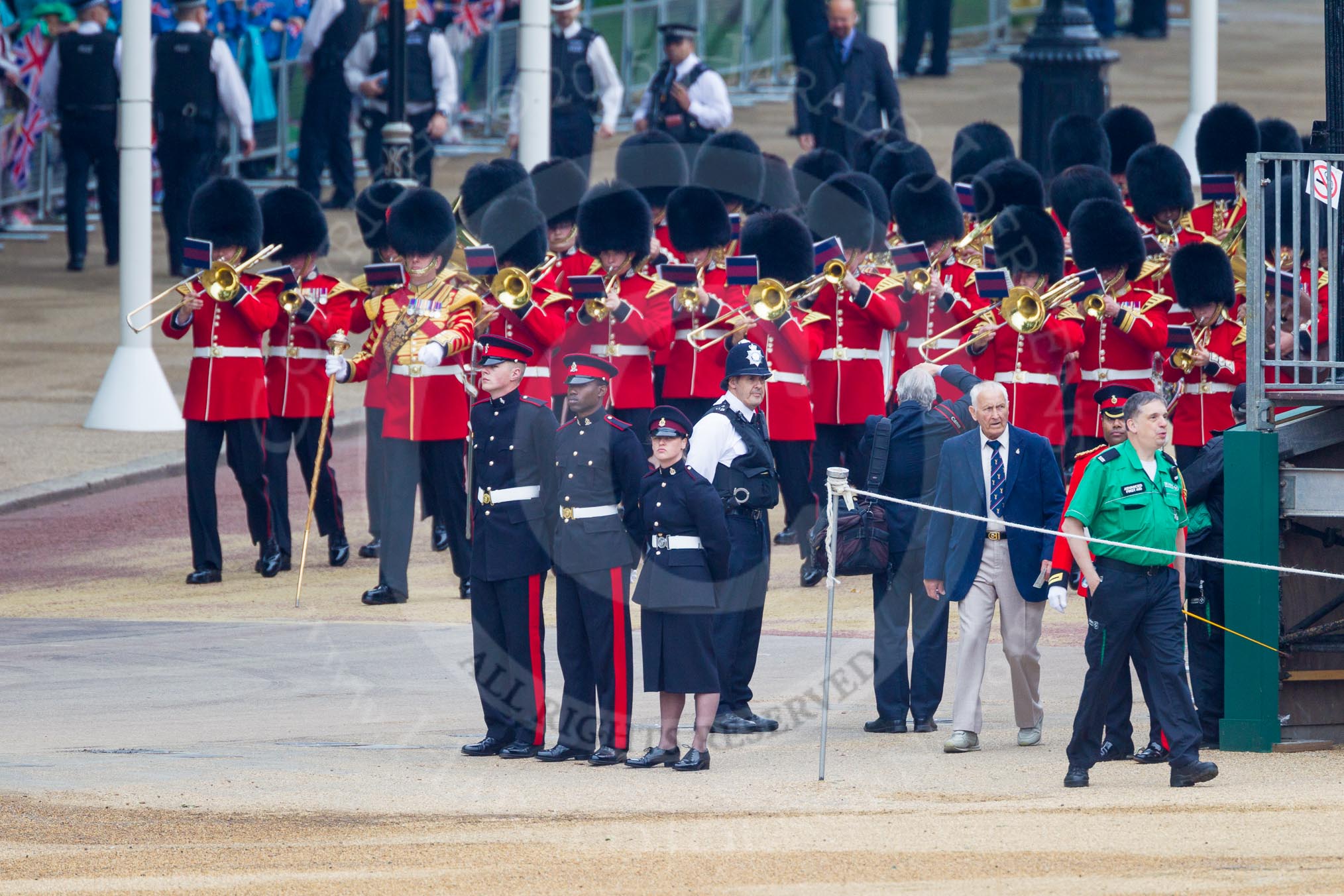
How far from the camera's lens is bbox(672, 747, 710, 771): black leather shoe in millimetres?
7059

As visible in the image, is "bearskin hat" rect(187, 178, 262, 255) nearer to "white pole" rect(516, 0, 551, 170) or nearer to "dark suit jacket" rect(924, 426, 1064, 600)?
"white pole" rect(516, 0, 551, 170)

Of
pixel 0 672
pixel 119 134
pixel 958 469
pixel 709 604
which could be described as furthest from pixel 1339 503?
pixel 119 134

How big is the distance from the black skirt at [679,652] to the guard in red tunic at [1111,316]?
10.4 ft

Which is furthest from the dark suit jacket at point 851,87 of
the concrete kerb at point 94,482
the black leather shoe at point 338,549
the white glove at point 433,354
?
the white glove at point 433,354

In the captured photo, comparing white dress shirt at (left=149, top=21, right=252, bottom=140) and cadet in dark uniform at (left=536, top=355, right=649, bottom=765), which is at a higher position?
white dress shirt at (left=149, top=21, right=252, bottom=140)

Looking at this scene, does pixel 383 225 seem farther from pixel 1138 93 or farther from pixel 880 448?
pixel 1138 93

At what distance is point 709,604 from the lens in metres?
7.13

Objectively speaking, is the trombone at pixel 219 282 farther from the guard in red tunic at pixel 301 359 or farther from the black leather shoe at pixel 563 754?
the black leather shoe at pixel 563 754

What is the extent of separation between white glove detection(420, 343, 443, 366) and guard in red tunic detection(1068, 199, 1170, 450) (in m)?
2.69

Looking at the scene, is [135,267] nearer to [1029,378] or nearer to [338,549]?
[338,549]

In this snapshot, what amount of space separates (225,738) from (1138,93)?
1532 cm

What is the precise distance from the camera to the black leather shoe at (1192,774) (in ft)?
22.2

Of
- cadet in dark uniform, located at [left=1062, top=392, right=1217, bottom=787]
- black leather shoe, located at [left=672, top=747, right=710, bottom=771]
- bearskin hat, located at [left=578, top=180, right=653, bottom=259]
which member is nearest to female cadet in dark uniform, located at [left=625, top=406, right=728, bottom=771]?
black leather shoe, located at [left=672, top=747, right=710, bottom=771]

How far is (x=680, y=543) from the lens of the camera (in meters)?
7.16
